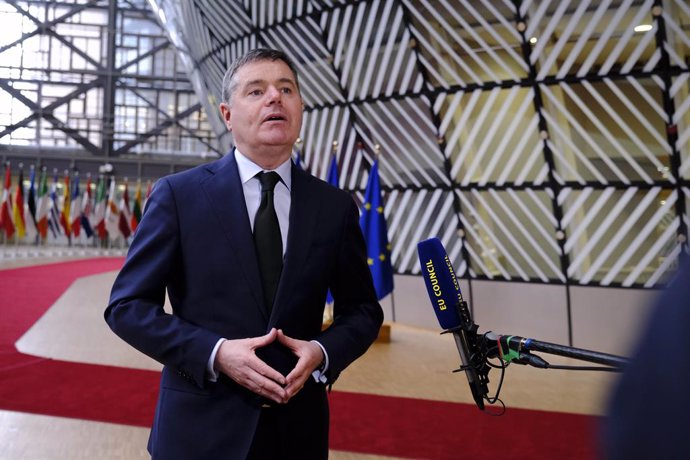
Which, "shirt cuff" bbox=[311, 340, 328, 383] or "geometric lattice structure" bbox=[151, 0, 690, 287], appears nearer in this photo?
"shirt cuff" bbox=[311, 340, 328, 383]

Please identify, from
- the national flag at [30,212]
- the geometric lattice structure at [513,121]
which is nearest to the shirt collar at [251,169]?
the geometric lattice structure at [513,121]

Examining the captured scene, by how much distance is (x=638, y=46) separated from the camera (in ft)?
27.4

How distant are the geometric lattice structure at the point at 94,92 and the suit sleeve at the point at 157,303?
29.3 metres

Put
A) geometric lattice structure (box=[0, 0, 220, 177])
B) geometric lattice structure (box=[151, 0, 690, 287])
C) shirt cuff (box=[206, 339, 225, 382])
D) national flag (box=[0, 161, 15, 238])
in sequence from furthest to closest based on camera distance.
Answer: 1. geometric lattice structure (box=[0, 0, 220, 177])
2. national flag (box=[0, 161, 15, 238])
3. geometric lattice structure (box=[151, 0, 690, 287])
4. shirt cuff (box=[206, 339, 225, 382])

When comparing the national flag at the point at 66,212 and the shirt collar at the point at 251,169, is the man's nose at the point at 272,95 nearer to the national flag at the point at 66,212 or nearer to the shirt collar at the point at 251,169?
the shirt collar at the point at 251,169

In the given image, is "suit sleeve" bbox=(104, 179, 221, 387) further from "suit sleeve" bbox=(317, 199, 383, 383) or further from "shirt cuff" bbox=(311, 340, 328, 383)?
"suit sleeve" bbox=(317, 199, 383, 383)

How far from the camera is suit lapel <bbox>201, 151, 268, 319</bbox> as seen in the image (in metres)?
1.83

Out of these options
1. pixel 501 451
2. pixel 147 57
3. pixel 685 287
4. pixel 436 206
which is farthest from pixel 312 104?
pixel 147 57

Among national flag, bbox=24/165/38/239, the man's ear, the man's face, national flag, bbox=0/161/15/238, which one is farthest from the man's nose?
national flag, bbox=24/165/38/239

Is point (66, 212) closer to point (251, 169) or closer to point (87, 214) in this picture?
point (87, 214)

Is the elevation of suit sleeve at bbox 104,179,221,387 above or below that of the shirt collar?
below

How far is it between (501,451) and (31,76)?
99.5 feet

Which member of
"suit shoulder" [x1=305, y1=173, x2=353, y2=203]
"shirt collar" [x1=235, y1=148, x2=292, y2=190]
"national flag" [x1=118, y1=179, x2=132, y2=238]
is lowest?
"national flag" [x1=118, y1=179, x2=132, y2=238]

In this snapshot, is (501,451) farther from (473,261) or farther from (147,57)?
(147,57)
